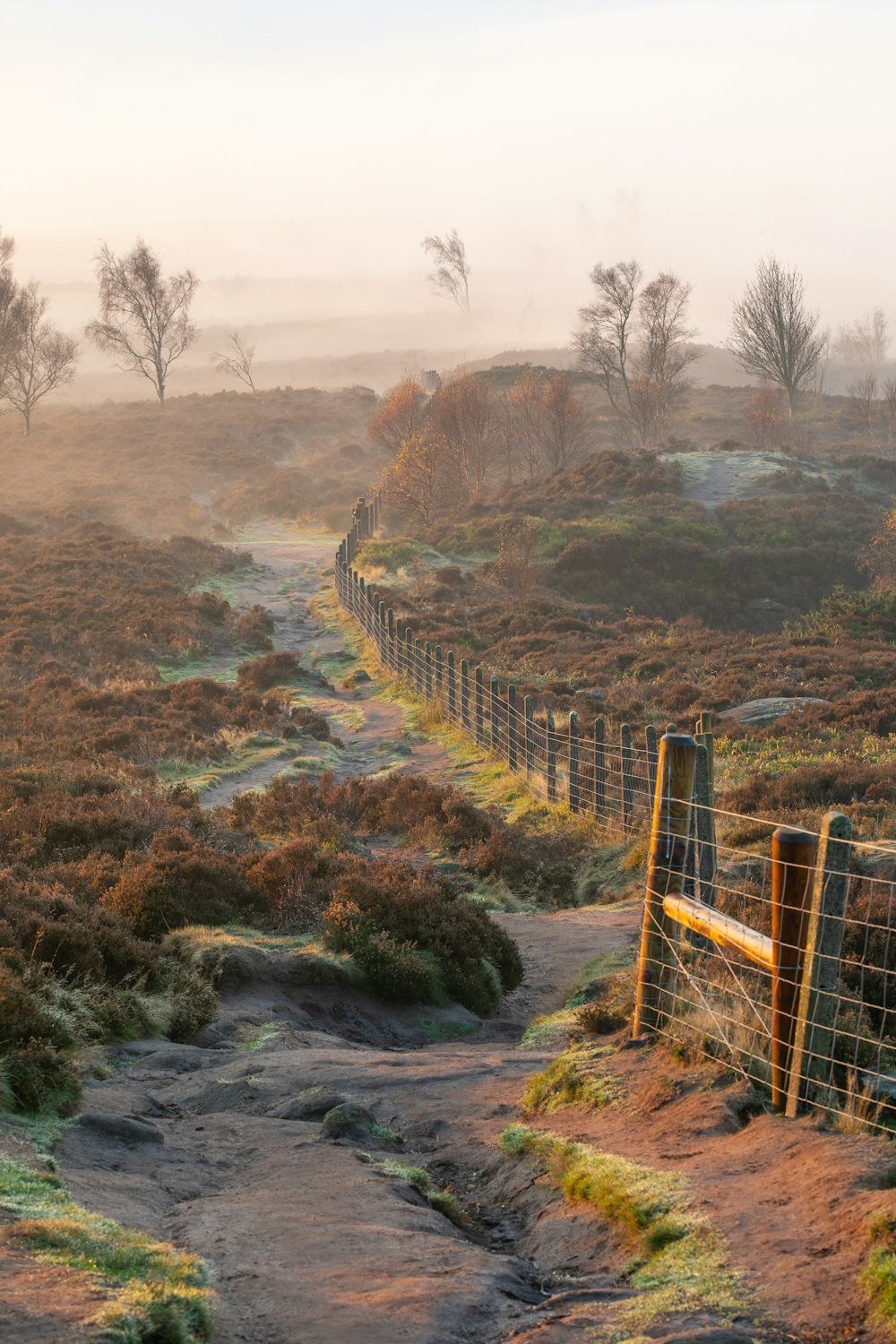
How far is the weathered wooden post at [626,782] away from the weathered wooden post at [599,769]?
0.27 metres

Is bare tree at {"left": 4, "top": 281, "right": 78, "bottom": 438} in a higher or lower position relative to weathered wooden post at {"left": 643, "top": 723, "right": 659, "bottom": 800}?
higher

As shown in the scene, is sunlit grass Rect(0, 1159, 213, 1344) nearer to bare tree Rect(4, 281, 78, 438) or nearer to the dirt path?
the dirt path

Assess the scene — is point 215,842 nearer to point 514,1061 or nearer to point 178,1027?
point 178,1027

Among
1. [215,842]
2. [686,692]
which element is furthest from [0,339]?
[215,842]

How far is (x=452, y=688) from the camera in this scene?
20.1 m

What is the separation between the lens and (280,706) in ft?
70.6

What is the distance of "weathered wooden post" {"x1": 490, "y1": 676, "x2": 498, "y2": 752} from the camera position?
56.6 feet

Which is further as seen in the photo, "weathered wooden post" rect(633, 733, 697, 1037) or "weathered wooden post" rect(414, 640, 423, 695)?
"weathered wooden post" rect(414, 640, 423, 695)

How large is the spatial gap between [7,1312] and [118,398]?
133 metres

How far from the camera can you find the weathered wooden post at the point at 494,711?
1725 cm

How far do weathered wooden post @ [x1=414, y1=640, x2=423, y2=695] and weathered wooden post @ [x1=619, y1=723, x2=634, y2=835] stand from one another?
31.6 feet

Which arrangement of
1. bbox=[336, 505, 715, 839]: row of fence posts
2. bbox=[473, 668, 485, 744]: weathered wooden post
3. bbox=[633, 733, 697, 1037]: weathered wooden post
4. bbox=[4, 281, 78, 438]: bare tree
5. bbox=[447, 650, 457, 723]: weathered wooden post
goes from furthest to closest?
1. bbox=[4, 281, 78, 438]: bare tree
2. bbox=[447, 650, 457, 723]: weathered wooden post
3. bbox=[473, 668, 485, 744]: weathered wooden post
4. bbox=[336, 505, 715, 839]: row of fence posts
5. bbox=[633, 733, 697, 1037]: weathered wooden post

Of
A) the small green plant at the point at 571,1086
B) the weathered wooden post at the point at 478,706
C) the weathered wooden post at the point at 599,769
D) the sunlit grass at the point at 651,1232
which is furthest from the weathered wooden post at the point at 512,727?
the sunlit grass at the point at 651,1232

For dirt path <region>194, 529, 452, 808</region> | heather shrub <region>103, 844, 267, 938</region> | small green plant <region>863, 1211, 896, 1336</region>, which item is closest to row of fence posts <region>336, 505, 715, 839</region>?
dirt path <region>194, 529, 452, 808</region>
